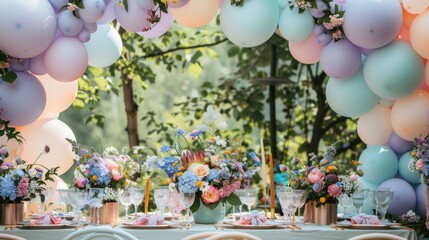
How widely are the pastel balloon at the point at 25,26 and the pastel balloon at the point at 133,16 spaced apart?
39 cm

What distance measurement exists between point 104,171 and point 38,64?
871mm

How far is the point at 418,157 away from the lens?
395cm

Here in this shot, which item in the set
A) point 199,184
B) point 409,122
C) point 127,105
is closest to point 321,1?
point 409,122

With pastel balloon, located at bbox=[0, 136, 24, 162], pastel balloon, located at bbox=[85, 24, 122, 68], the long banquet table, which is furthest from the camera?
pastel balloon, located at bbox=[85, 24, 122, 68]

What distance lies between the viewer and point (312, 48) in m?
4.49

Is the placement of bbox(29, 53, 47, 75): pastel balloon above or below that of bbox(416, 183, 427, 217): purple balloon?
above

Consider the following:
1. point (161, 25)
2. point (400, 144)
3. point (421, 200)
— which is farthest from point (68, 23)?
point (421, 200)

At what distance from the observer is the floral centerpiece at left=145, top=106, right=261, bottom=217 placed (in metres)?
3.87

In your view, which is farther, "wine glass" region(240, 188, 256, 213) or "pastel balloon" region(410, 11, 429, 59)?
"pastel balloon" region(410, 11, 429, 59)

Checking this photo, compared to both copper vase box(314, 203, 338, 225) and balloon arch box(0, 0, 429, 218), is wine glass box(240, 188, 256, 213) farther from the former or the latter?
balloon arch box(0, 0, 429, 218)

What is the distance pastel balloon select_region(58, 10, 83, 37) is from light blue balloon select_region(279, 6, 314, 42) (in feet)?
3.85

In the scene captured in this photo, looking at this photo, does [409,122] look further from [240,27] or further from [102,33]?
[102,33]

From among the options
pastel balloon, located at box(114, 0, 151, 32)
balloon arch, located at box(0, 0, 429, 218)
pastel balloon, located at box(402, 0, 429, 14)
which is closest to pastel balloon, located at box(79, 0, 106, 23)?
balloon arch, located at box(0, 0, 429, 218)

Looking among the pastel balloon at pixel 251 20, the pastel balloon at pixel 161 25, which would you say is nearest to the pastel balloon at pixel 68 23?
the pastel balloon at pixel 161 25
